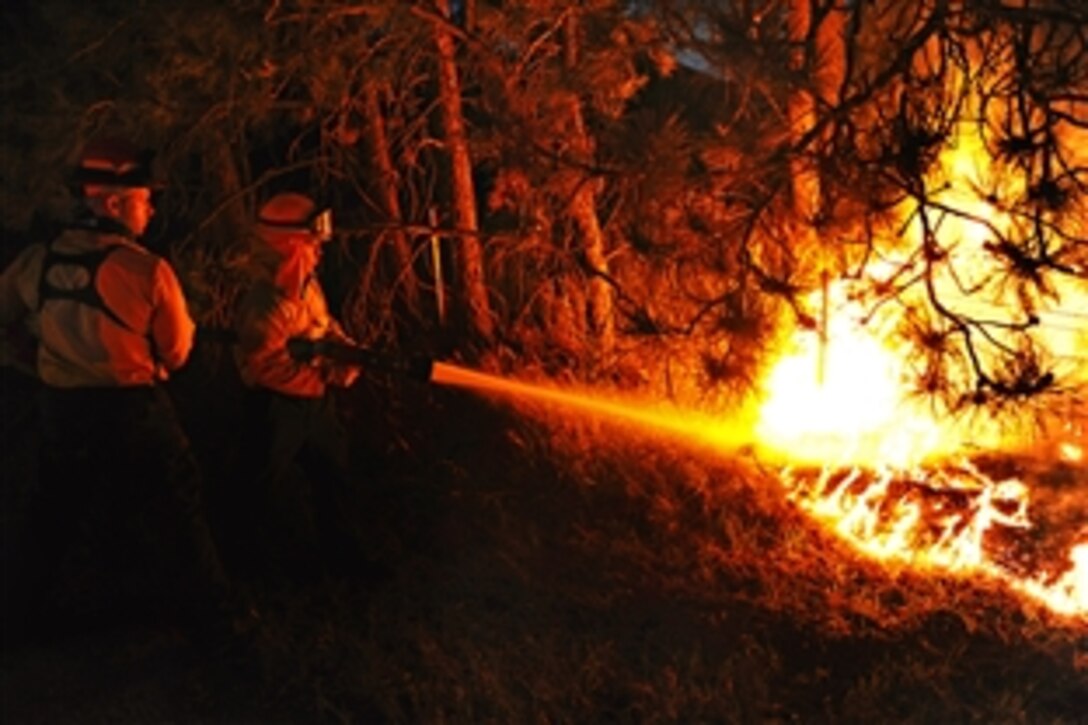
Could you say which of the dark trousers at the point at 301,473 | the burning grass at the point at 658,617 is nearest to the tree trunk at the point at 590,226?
the burning grass at the point at 658,617

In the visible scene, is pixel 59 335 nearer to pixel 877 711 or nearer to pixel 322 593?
pixel 322 593

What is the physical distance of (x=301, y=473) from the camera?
Result: 545 cm

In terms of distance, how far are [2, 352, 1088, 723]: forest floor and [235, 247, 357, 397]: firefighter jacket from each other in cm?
95

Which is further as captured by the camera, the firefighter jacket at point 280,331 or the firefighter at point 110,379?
the firefighter jacket at point 280,331

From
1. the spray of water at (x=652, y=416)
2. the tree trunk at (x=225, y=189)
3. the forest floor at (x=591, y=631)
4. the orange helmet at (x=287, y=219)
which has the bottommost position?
the forest floor at (x=591, y=631)

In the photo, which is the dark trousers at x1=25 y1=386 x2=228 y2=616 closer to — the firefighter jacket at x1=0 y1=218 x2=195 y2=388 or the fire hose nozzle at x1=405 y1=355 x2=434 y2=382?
the firefighter jacket at x1=0 y1=218 x2=195 y2=388

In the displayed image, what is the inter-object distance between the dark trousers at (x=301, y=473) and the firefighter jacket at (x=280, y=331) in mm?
100

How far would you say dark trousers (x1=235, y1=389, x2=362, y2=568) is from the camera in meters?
5.31

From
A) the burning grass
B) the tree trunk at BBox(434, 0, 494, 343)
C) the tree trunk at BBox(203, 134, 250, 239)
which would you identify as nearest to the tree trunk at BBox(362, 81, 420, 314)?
the tree trunk at BBox(434, 0, 494, 343)

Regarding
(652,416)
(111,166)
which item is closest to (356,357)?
(111,166)

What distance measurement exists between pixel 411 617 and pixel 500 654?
1.81 ft

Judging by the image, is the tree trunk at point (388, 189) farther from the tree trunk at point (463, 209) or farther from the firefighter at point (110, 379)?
the firefighter at point (110, 379)

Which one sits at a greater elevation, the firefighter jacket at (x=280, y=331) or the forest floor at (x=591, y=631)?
the firefighter jacket at (x=280, y=331)

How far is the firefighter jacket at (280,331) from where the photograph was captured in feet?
16.8
